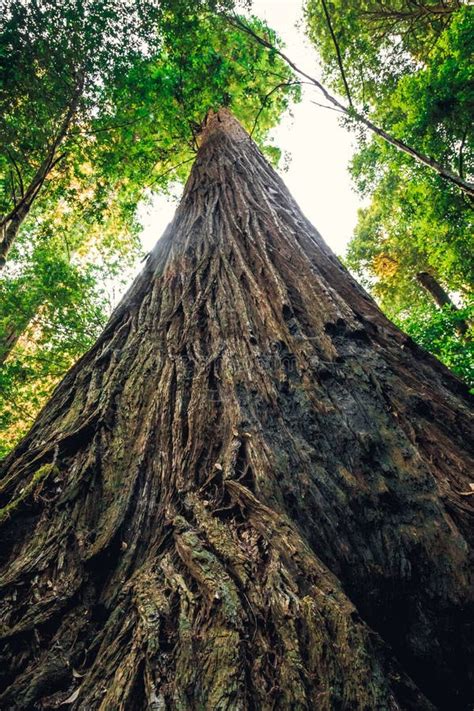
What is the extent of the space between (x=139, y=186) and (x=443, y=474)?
8.25 m

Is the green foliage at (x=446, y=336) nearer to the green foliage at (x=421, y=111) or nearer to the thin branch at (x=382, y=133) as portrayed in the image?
the green foliage at (x=421, y=111)

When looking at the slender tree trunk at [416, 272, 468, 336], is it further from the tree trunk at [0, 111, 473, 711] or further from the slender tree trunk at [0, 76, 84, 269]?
the tree trunk at [0, 111, 473, 711]

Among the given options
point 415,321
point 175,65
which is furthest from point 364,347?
point 175,65

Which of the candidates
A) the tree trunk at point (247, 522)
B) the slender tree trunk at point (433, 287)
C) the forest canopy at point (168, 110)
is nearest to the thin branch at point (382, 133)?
the forest canopy at point (168, 110)

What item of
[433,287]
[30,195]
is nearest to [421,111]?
[30,195]

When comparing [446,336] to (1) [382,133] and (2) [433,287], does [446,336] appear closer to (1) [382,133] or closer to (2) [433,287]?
(1) [382,133]

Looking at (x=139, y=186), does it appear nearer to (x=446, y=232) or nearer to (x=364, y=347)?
(x=446, y=232)

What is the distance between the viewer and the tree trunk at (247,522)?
3.11 ft

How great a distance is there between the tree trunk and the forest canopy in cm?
368

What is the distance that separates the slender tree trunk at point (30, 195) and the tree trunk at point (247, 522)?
14.2 ft

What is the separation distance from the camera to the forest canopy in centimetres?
537

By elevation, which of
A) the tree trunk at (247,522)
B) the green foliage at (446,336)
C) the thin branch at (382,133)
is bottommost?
the tree trunk at (247,522)

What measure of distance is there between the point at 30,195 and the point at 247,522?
6.35m

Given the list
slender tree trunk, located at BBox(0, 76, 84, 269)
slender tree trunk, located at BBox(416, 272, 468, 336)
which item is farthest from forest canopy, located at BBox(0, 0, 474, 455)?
slender tree trunk, located at BBox(416, 272, 468, 336)
